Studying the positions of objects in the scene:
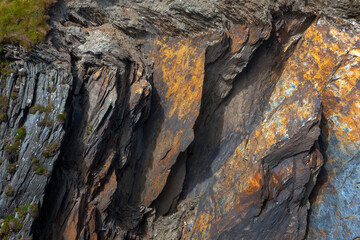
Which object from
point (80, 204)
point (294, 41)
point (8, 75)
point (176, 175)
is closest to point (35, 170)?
point (80, 204)

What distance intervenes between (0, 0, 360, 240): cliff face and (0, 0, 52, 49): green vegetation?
1.38 feet

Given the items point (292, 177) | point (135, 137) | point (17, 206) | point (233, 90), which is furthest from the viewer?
point (233, 90)

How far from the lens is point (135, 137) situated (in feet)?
43.2

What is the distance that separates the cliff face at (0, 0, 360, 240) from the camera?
36.6 feet

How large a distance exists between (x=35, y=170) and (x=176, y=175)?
5.70m

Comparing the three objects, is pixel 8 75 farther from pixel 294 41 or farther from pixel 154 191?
pixel 294 41

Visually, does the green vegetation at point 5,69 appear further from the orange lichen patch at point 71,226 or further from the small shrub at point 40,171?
the orange lichen patch at point 71,226

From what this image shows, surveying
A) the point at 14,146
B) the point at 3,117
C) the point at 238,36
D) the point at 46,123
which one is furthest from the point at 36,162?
the point at 238,36

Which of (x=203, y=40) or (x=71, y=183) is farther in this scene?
(x=203, y=40)

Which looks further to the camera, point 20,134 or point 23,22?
point 23,22

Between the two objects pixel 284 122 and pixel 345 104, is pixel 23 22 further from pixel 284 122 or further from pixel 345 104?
pixel 345 104

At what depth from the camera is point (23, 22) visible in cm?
1298

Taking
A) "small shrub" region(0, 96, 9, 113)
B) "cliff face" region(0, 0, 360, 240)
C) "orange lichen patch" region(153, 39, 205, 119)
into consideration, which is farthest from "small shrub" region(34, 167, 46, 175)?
"orange lichen patch" region(153, 39, 205, 119)

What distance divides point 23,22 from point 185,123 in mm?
7901
